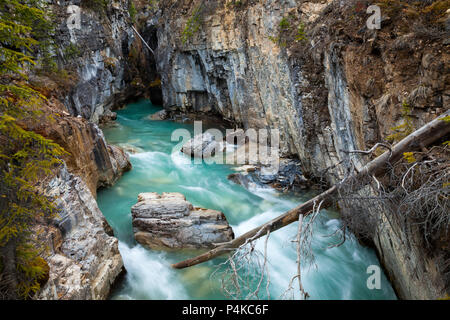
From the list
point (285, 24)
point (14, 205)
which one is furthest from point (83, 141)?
point (285, 24)

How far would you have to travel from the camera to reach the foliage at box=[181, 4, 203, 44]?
1648 centimetres

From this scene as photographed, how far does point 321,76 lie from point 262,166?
4589 mm

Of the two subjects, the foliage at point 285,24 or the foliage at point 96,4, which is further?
the foliage at point 96,4

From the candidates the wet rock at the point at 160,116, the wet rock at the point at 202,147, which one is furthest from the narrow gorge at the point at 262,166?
the wet rock at the point at 160,116

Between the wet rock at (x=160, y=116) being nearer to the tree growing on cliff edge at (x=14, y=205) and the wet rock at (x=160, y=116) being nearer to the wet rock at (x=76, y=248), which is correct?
the wet rock at (x=76, y=248)

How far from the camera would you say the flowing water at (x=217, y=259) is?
21.4 feet

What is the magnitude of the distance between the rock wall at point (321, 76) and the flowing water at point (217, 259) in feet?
3.61

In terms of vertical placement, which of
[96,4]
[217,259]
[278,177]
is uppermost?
[96,4]

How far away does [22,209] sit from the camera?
432 centimetres

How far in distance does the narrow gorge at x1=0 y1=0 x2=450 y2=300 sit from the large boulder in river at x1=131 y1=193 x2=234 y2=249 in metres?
0.04

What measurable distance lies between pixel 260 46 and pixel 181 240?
9.33 metres

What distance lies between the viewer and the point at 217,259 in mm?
7391

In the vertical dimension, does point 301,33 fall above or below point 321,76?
above

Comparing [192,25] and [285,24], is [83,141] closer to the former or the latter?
[285,24]
